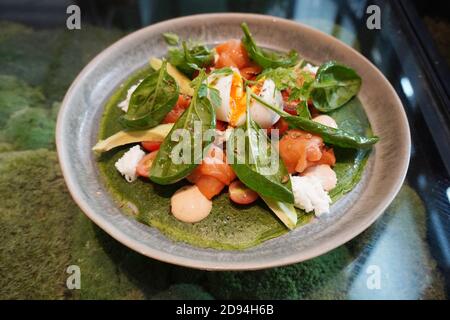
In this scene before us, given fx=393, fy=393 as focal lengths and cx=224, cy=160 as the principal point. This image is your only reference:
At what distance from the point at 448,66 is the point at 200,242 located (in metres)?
1.58

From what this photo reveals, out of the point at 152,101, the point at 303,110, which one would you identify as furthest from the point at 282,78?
the point at 152,101

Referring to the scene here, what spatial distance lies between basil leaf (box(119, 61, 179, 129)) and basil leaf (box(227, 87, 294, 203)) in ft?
1.15

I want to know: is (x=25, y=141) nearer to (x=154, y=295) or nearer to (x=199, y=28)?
(x=154, y=295)

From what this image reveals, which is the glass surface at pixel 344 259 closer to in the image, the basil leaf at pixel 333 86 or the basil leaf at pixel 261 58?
the basil leaf at pixel 333 86

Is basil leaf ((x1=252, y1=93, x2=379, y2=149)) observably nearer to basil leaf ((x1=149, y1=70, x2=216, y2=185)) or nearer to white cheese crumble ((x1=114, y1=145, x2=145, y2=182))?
basil leaf ((x1=149, y1=70, x2=216, y2=185))

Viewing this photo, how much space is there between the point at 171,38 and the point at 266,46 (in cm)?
60

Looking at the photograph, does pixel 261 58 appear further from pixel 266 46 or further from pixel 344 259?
pixel 344 259

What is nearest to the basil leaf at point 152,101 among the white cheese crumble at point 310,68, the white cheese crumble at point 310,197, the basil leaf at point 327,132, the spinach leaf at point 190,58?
the spinach leaf at point 190,58

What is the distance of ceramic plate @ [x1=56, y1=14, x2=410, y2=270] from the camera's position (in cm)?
150

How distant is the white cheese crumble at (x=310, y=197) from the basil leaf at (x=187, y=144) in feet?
1.36

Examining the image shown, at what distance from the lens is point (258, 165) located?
1.58 metres

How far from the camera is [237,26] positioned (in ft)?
8.41

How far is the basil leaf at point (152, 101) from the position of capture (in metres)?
1.78

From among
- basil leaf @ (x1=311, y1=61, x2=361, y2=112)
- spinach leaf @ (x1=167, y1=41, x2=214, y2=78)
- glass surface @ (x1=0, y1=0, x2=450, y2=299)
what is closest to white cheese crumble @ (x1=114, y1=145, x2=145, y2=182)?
glass surface @ (x1=0, y1=0, x2=450, y2=299)
